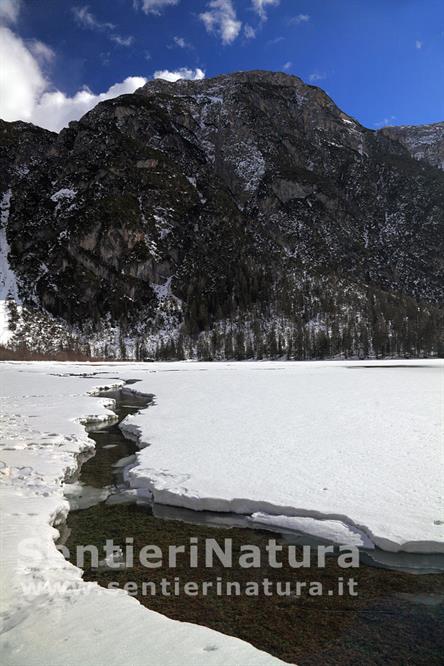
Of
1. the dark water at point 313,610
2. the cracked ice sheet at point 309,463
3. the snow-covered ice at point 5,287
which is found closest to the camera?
the dark water at point 313,610

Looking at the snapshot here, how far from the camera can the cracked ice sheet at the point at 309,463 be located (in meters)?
8.48

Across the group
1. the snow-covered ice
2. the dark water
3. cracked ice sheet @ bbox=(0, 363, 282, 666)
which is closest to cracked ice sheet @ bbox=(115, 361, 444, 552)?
the dark water

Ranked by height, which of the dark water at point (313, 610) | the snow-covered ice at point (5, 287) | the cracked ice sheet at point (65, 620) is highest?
the snow-covered ice at point (5, 287)

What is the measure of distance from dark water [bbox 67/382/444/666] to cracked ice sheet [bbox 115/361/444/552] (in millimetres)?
1014

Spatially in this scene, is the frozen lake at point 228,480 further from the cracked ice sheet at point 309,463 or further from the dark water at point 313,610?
the dark water at point 313,610

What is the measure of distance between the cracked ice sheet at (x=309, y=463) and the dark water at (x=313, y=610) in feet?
3.33

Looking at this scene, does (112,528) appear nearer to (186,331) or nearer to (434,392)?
(434,392)

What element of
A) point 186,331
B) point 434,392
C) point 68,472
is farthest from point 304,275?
point 68,472

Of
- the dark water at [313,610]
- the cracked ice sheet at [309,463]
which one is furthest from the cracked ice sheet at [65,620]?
the cracked ice sheet at [309,463]

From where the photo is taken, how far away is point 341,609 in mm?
5992

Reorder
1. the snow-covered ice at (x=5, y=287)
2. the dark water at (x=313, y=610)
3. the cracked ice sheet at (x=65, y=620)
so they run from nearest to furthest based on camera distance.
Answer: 1. the cracked ice sheet at (x=65, y=620)
2. the dark water at (x=313, y=610)
3. the snow-covered ice at (x=5, y=287)

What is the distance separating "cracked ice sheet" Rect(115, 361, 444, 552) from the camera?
8484 mm

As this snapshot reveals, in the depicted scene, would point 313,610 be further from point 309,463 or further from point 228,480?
point 309,463

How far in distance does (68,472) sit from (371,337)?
134 meters
